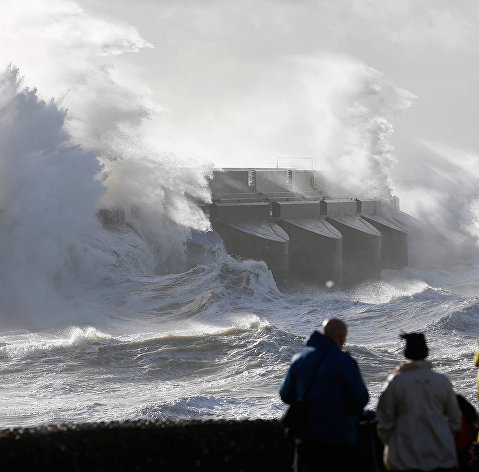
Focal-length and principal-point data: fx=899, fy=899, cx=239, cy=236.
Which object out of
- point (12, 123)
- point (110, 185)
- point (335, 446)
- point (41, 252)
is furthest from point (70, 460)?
point (110, 185)

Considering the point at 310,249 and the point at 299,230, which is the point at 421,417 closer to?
the point at 310,249

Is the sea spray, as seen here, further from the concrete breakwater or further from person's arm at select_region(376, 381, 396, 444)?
person's arm at select_region(376, 381, 396, 444)

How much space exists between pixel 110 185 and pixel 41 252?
6228mm

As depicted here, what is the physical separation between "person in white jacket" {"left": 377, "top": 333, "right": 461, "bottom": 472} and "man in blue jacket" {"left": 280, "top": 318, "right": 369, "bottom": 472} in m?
0.13

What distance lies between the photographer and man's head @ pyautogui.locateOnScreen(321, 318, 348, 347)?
11.3 ft

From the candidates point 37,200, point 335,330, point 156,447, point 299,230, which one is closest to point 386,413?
point 335,330

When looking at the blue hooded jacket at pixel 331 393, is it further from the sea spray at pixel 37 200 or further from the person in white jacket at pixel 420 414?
the sea spray at pixel 37 200

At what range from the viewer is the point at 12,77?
2220cm

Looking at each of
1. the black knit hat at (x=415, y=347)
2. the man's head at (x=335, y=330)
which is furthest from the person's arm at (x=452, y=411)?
the man's head at (x=335, y=330)

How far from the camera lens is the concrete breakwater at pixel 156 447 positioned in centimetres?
382

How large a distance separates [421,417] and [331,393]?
1.13ft

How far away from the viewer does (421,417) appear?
3.34 metres

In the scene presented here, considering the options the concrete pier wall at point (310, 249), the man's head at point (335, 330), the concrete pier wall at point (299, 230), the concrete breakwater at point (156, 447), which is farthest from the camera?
the concrete pier wall at point (310, 249)

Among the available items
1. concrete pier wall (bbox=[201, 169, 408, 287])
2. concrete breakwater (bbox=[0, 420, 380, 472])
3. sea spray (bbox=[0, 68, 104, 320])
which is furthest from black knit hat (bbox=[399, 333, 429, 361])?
concrete pier wall (bbox=[201, 169, 408, 287])
